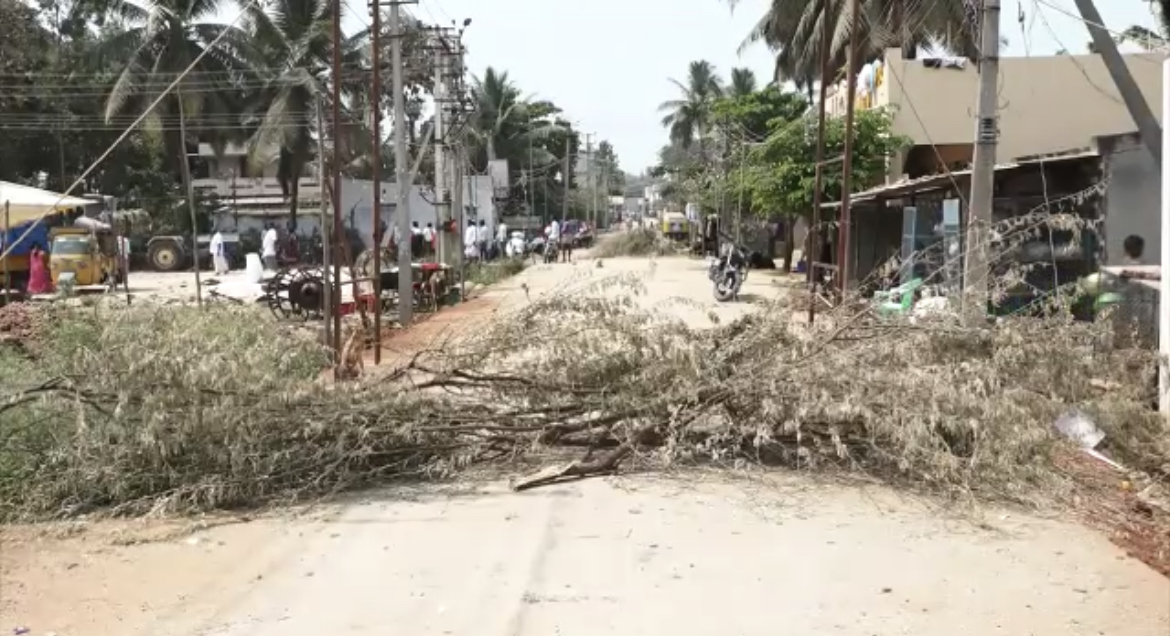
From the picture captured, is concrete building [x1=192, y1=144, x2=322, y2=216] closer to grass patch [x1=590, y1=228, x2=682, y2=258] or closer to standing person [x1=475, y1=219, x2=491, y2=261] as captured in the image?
standing person [x1=475, y1=219, x2=491, y2=261]

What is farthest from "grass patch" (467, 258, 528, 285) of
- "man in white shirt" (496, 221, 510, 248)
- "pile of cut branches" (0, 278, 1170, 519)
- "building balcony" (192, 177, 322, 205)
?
"building balcony" (192, 177, 322, 205)

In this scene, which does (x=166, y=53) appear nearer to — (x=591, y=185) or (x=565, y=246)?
(x=565, y=246)

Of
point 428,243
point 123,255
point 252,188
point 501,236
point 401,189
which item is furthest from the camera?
point 252,188

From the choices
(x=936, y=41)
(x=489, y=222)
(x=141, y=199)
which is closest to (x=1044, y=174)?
(x=936, y=41)

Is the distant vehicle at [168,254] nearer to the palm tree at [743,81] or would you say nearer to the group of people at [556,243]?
the group of people at [556,243]

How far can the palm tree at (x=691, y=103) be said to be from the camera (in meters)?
70.4

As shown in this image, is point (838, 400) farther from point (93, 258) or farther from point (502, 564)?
point (93, 258)

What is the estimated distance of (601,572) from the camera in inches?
197

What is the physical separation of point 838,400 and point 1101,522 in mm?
1535

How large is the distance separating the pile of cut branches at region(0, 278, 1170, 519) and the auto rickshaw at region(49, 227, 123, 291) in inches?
843

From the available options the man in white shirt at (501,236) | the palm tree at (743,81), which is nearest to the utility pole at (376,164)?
the man in white shirt at (501,236)

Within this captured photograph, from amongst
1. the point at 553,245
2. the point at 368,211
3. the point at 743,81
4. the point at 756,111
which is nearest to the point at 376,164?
the point at 368,211

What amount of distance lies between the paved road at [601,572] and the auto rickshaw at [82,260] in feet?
74.5

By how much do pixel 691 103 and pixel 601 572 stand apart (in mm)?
67706
